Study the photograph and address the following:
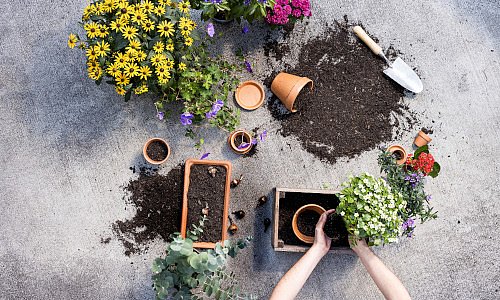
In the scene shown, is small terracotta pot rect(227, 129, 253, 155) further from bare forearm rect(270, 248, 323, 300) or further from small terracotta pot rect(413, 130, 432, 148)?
small terracotta pot rect(413, 130, 432, 148)

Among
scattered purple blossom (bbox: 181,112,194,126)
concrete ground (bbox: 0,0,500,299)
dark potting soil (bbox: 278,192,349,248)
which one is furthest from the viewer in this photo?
concrete ground (bbox: 0,0,500,299)

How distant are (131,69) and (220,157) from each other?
88 centimetres

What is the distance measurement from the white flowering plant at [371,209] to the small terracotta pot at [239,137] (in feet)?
2.41

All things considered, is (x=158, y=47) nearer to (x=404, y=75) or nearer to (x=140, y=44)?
(x=140, y=44)

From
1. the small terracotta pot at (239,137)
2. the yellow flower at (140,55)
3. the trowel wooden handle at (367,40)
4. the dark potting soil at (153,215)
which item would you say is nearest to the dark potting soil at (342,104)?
the trowel wooden handle at (367,40)

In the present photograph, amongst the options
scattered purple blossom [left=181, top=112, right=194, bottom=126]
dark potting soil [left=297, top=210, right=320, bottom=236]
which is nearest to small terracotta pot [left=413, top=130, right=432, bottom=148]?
dark potting soil [left=297, top=210, right=320, bottom=236]

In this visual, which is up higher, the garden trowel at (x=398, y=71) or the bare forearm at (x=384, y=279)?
the garden trowel at (x=398, y=71)

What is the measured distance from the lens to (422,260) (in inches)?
116

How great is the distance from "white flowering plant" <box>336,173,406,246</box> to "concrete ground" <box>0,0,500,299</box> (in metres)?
0.56

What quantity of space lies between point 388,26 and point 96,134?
6.88 feet

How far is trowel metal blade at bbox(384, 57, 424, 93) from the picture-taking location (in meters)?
2.95

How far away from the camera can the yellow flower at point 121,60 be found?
2332 mm

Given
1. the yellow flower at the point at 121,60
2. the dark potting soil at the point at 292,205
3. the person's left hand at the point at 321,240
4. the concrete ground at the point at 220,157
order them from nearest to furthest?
1. the yellow flower at the point at 121,60
2. the person's left hand at the point at 321,240
3. the dark potting soil at the point at 292,205
4. the concrete ground at the point at 220,157

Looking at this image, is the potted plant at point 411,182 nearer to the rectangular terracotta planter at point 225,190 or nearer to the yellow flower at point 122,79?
the rectangular terracotta planter at point 225,190
